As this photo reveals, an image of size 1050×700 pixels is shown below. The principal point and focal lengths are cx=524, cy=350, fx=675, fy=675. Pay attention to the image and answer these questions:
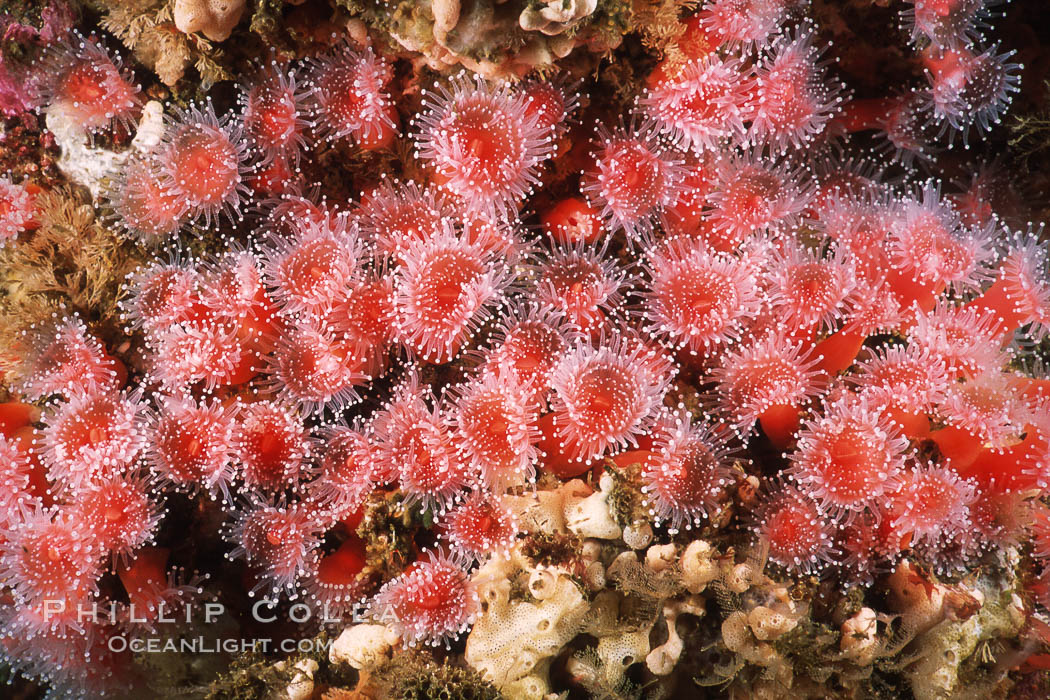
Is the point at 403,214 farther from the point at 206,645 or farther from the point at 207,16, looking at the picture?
the point at 206,645

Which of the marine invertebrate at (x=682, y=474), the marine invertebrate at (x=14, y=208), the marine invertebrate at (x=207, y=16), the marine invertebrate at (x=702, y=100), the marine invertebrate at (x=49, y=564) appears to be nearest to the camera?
the marine invertebrate at (x=207, y=16)

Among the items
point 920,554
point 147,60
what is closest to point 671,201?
point 920,554

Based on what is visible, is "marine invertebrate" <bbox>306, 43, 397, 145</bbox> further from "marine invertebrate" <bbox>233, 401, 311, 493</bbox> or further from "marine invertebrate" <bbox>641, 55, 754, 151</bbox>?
"marine invertebrate" <bbox>233, 401, 311, 493</bbox>

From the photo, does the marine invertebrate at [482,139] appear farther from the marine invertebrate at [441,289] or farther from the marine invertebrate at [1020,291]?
the marine invertebrate at [1020,291]

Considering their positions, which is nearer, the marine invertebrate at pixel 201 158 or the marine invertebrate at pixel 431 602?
the marine invertebrate at pixel 431 602

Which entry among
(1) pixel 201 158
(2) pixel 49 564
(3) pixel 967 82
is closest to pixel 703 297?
(3) pixel 967 82

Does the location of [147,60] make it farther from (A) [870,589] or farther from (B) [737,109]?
(A) [870,589]

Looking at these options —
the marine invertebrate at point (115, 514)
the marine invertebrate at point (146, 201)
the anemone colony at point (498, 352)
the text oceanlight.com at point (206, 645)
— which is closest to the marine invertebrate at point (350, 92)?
the anemone colony at point (498, 352)

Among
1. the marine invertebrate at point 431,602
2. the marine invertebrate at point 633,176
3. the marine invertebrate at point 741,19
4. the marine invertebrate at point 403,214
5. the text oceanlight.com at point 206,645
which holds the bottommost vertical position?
the text oceanlight.com at point 206,645
